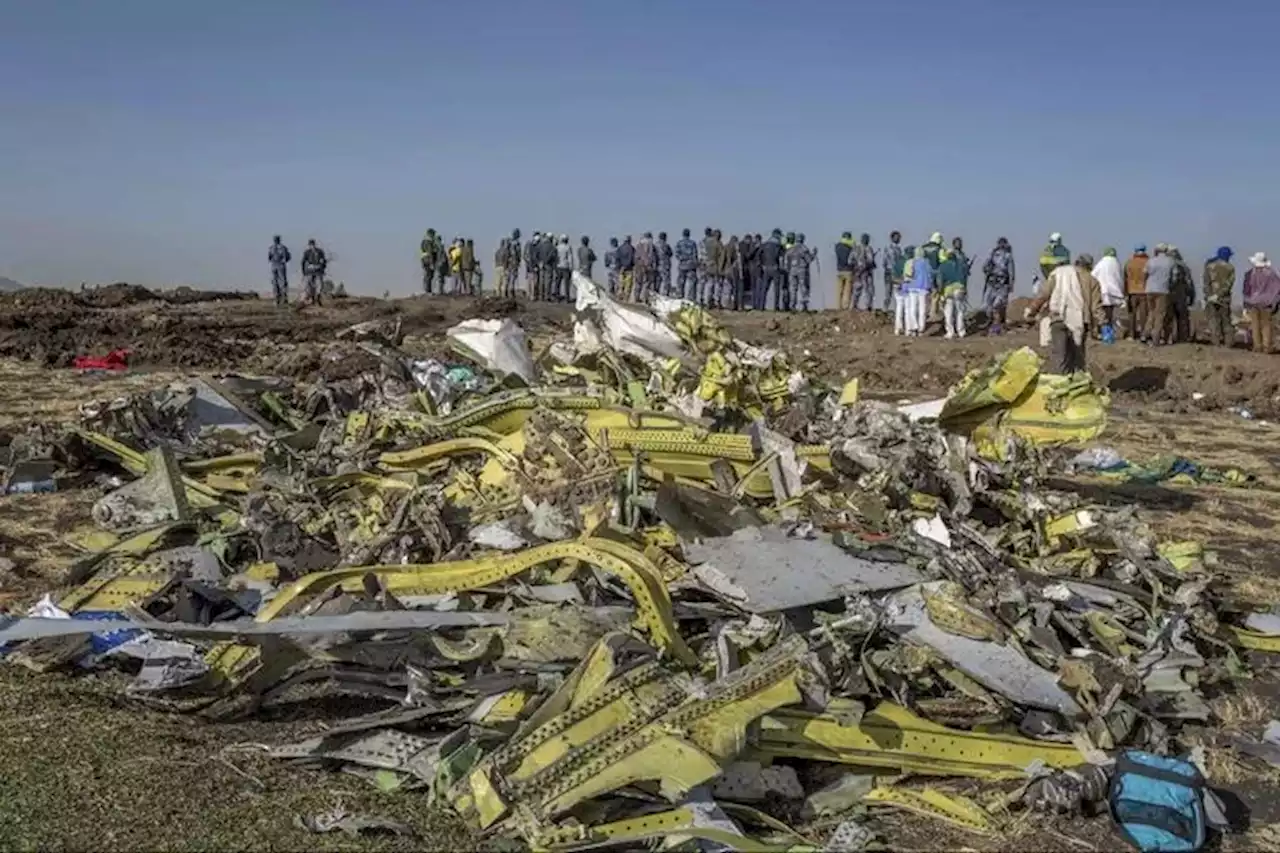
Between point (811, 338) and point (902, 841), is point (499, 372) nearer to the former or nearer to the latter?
point (902, 841)

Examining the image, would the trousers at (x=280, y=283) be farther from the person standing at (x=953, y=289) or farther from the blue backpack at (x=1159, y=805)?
the blue backpack at (x=1159, y=805)

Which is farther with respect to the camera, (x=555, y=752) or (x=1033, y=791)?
(x=1033, y=791)

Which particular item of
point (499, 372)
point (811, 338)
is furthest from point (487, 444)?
point (811, 338)

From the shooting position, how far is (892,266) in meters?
23.1

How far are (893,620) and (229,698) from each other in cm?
280

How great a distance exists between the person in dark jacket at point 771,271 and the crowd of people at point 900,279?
2 cm

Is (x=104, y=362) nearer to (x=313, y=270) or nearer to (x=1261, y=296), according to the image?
(x=313, y=270)

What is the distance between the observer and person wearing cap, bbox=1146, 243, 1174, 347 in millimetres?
17875

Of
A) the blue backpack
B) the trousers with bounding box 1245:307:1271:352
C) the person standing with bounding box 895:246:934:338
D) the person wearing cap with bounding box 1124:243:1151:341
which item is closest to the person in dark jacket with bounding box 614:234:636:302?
the person standing with bounding box 895:246:934:338

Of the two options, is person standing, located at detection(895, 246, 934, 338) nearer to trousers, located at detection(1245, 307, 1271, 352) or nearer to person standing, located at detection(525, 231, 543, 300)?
trousers, located at detection(1245, 307, 1271, 352)

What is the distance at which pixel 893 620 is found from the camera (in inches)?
195

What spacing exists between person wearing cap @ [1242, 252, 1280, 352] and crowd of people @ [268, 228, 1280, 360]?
2 centimetres

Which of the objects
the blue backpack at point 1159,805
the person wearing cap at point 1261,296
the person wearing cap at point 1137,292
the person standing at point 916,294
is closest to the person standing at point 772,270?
the person standing at point 916,294

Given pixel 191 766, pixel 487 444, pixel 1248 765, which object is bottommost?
pixel 1248 765
